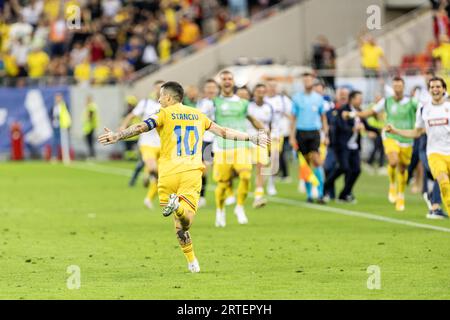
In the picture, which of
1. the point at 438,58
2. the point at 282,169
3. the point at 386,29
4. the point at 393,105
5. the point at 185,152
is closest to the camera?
the point at 185,152

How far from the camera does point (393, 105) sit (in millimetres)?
21469

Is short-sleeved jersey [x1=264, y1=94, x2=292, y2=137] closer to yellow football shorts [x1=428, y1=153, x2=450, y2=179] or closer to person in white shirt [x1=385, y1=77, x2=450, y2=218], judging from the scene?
person in white shirt [x1=385, y1=77, x2=450, y2=218]

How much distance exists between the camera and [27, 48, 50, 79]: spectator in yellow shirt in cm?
4150

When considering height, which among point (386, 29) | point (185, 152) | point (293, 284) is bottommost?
point (293, 284)

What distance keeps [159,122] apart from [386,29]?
1073 inches

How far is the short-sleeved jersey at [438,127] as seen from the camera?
57.4 ft

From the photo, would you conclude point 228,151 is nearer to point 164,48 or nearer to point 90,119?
point 90,119

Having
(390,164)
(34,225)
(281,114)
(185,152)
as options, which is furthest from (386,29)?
(185,152)

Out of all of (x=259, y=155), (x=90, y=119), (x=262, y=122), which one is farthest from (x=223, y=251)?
(x=90, y=119)

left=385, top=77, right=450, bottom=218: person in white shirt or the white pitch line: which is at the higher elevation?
left=385, top=77, right=450, bottom=218: person in white shirt

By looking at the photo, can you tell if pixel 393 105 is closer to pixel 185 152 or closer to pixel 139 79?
pixel 185 152

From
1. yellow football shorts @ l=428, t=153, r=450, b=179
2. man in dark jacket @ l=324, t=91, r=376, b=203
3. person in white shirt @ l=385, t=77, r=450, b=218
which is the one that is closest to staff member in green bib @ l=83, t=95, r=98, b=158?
man in dark jacket @ l=324, t=91, r=376, b=203

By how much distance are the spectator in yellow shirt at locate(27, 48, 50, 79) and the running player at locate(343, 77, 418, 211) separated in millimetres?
21373

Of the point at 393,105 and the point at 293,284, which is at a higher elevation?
the point at 393,105
